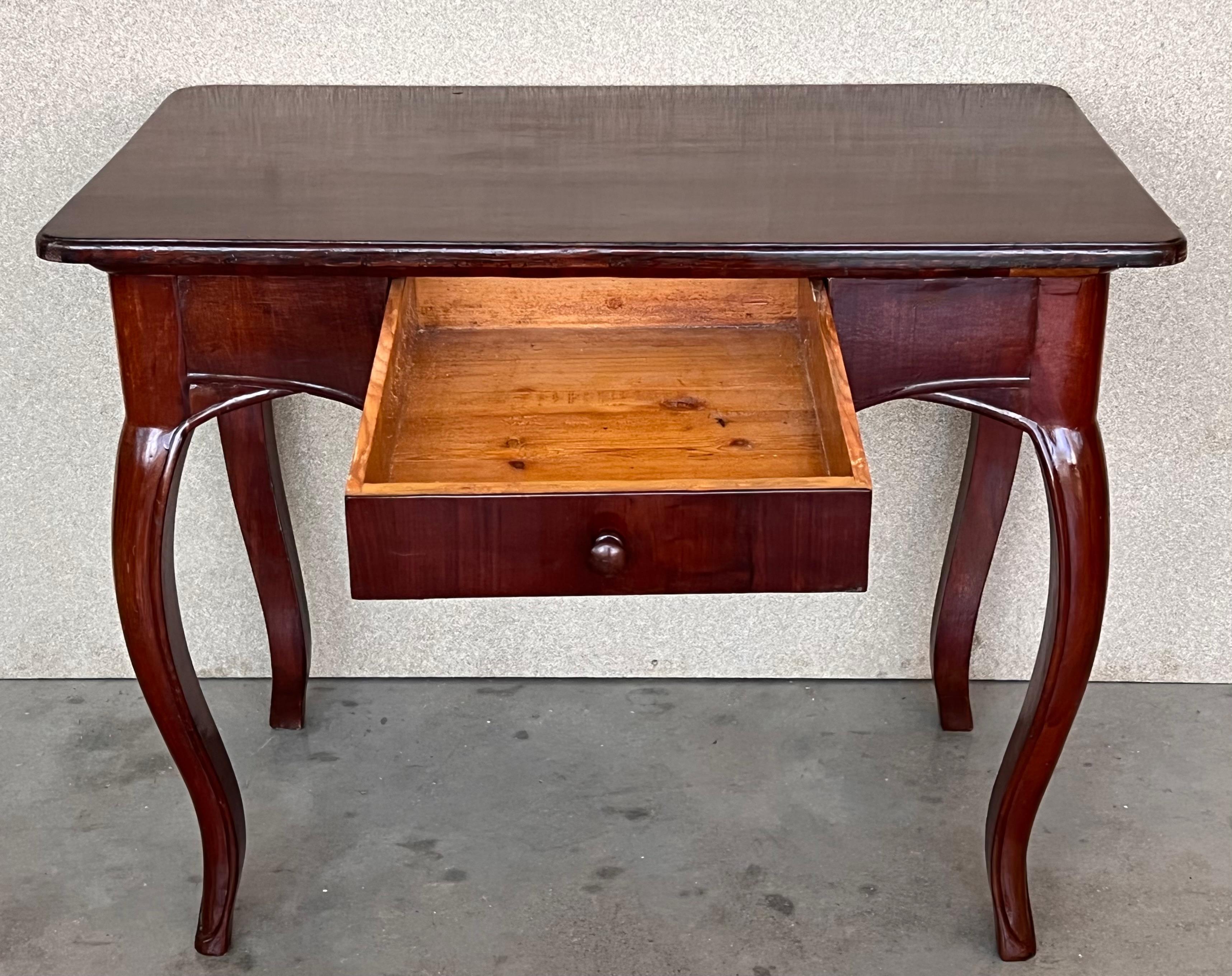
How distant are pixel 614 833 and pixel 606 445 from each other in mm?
580

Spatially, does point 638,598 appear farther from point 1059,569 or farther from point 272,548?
point 1059,569

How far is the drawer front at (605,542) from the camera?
3.17ft

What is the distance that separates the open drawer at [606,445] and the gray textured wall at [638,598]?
0.31 m

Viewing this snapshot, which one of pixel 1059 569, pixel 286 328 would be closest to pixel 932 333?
pixel 1059 569

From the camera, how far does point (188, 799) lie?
5.28 ft


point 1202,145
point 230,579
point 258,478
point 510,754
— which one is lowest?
point 510,754

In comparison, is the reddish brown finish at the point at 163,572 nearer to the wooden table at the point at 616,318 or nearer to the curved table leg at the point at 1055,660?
the wooden table at the point at 616,318

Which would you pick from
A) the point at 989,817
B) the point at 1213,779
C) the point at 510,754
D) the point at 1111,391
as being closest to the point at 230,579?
the point at 510,754

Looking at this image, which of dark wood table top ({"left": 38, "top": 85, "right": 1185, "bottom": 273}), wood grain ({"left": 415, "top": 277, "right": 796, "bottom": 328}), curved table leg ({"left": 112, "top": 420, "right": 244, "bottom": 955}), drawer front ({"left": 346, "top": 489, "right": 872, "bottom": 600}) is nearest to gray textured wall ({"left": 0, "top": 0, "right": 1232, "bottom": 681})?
dark wood table top ({"left": 38, "top": 85, "right": 1185, "bottom": 273})

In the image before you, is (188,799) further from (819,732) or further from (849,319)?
(849,319)

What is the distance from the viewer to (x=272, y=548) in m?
1.65

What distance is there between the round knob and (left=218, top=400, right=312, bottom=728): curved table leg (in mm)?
671

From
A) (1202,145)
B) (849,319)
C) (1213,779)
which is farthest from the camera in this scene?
(1213,779)

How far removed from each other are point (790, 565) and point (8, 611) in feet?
3.90
